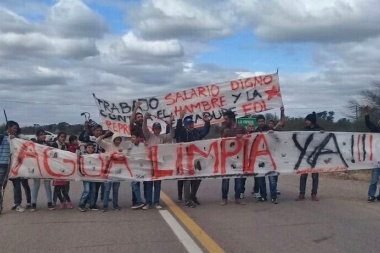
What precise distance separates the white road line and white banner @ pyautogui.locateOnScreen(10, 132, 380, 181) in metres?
Result: 1.35

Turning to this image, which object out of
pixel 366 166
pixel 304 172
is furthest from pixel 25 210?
pixel 366 166

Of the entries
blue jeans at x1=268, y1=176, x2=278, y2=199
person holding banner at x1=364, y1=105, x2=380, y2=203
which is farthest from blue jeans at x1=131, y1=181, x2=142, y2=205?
person holding banner at x1=364, y1=105, x2=380, y2=203

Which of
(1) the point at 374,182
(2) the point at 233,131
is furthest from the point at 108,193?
(1) the point at 374,182

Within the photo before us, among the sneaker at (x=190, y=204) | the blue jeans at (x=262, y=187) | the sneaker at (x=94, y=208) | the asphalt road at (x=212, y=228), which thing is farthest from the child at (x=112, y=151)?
the blue jeans at (x=262, y=187)

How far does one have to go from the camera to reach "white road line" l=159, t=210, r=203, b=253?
757 centimetres

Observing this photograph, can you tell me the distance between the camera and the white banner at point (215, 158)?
11648 mm

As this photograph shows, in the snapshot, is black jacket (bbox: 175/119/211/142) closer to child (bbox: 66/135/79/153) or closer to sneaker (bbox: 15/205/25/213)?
child (bbox: 66/135/79/153)

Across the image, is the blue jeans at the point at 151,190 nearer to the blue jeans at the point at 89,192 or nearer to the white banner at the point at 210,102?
the blue jeans at the point at 89,192

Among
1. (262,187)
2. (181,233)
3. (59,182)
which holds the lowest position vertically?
(181,233)

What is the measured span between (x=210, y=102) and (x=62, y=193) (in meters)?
4.35

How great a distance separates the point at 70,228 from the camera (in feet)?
30.4

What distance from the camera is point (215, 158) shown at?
12.3 m

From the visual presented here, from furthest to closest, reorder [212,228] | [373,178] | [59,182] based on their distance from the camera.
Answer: [373,178] < [59,182] < [212,228]

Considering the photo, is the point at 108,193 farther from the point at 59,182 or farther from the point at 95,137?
the point at 95,137
